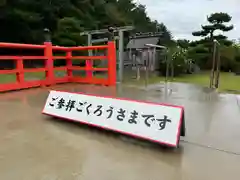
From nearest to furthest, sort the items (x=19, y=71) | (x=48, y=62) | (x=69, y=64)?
(x=19, y=71) < (x=48, y=62) < (x=69, y=64)

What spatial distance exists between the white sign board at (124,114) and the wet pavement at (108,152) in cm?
9

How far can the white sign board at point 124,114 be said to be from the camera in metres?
2.17

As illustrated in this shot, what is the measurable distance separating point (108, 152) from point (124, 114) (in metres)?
0.46

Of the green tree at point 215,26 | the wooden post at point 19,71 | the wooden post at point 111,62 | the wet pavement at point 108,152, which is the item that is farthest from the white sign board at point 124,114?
the green tree at point 215,26

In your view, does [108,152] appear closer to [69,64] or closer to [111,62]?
[111,62]

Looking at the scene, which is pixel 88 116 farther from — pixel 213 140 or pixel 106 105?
pixel 213 140

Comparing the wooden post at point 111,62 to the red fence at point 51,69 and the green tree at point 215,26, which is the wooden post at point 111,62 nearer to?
the red fence at point 51,69

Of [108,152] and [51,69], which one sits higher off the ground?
[51,69]

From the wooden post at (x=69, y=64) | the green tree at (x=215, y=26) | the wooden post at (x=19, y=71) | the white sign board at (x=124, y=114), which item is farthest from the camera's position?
the green tree at (x=215, y=26)

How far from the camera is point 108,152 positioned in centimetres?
211

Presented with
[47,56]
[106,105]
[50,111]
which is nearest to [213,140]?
[106,105]

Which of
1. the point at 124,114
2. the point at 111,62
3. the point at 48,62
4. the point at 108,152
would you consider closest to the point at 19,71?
the point at 48,62

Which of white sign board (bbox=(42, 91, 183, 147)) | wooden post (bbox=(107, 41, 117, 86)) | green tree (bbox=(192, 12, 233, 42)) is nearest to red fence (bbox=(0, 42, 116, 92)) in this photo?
wooden post (bbox=(107, 41, 117, 86))

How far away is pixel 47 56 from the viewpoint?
225 inches
